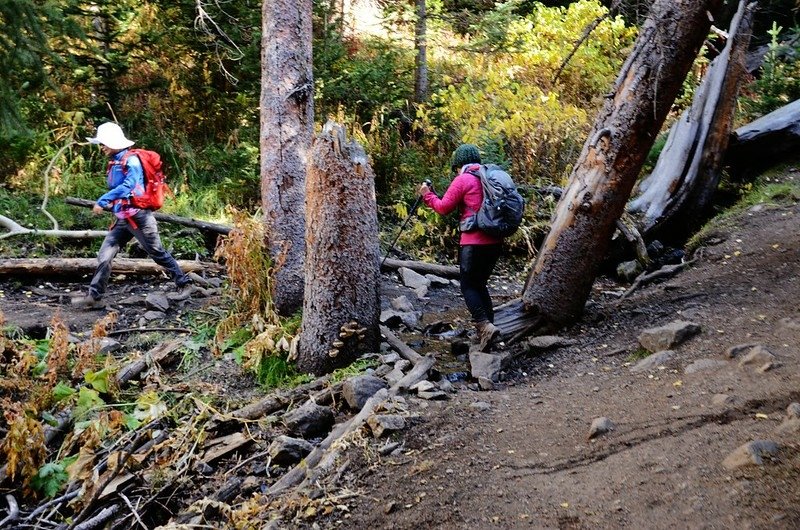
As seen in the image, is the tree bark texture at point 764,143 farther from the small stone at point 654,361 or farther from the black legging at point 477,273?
the small stone at point 654,361

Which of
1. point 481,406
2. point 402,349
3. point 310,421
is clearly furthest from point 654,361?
point 310,421

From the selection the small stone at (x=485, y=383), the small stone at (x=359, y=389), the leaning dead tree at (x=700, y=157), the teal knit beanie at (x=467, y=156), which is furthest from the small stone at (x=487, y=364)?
Result: the leaning dead tree at (x=700, y=157)

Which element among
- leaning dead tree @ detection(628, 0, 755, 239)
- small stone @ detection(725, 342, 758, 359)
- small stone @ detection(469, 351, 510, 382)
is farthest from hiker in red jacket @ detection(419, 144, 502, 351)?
leaning dead tree @ detection(628, 0, 755, 239)

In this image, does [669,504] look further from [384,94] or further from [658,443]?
[384,94]

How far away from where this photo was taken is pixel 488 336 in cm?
609

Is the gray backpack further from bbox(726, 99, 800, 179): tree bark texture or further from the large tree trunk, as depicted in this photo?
bbox(726, 99, 800, 179): tree bark texture

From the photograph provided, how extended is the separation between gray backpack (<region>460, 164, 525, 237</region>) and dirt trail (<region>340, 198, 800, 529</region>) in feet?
4.21

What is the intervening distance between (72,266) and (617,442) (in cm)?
742

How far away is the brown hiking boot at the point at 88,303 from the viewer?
770 cm

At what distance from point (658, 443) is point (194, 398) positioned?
3.75 meters

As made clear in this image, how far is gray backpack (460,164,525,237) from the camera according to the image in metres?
5.97

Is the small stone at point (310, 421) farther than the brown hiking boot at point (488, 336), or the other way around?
the brown hiking boot at point (488, 336)

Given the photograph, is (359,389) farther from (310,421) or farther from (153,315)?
(153,315)

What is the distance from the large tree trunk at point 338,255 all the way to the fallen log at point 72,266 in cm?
366
